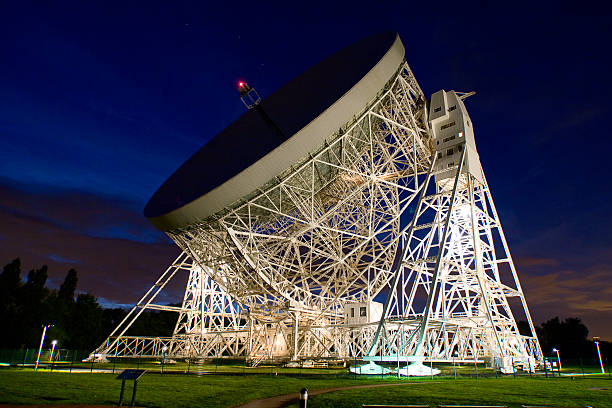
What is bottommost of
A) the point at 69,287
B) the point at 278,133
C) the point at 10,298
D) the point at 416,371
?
the point at 416,371

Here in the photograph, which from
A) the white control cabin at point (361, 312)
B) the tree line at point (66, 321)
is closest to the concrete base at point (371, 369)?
the white control cabin at point (361, 312)

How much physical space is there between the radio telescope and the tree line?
95.6 feet

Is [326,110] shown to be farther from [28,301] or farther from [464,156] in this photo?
[28,301]

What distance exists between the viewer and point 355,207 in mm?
26203

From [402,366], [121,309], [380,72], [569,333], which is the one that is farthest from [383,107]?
[121,309]

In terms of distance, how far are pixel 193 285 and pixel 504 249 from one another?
24565 millimetres

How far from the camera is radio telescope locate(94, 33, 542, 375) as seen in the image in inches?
736

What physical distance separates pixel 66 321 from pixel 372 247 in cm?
4417

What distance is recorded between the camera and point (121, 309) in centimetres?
7325

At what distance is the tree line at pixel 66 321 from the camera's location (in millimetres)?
41781

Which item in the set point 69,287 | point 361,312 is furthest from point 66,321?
point 361,312

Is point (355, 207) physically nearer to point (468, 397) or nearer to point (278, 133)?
point (278, 133)

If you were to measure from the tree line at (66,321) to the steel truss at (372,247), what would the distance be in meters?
28.3

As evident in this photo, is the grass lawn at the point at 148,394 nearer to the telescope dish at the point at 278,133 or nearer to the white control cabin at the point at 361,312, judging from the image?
the telescope dish at the point at 278,133
